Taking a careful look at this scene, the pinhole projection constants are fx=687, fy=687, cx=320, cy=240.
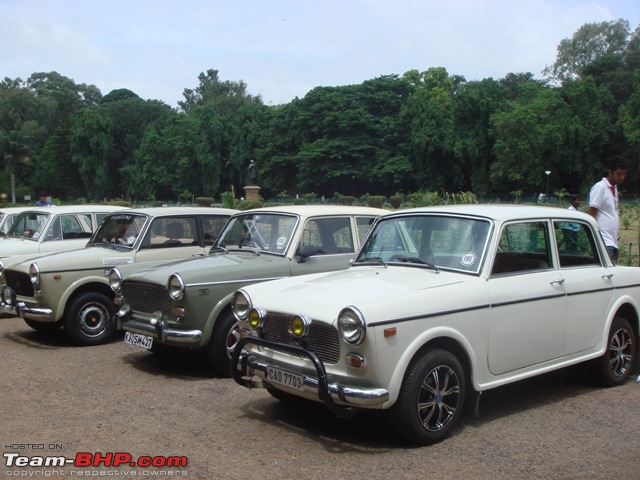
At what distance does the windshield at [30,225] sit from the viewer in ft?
39.0

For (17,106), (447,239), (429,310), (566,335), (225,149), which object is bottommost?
(566,335)

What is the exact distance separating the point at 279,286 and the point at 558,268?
8.61 ft

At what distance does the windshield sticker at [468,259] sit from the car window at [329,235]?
265 cm

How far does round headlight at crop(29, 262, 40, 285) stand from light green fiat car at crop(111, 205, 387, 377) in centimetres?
125

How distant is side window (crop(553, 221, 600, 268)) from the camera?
664 centimetres

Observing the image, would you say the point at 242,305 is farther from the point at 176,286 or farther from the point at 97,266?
the point at 97,266

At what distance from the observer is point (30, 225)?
12297 mm

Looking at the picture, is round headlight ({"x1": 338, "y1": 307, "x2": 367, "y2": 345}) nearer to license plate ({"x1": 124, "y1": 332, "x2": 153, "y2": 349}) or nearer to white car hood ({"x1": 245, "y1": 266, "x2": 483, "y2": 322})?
white car hood ({"x1": 245, "y1": 266, "x2": 483, "y2": 322})

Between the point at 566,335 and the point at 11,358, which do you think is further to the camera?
the point at 11,358

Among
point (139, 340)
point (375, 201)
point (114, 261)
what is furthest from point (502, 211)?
point (375, 201)

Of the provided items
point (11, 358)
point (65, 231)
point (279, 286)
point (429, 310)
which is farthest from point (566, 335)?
point (65, 231)

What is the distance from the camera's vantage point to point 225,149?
262 ft

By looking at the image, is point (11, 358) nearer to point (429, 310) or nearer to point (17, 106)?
point (429, 310)

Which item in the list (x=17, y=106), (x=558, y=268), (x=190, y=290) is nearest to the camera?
(x=558, y=268)
